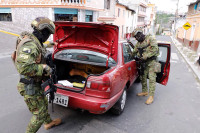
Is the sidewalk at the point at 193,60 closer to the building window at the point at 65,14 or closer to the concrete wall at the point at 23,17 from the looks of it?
the building window at the point at 65,14

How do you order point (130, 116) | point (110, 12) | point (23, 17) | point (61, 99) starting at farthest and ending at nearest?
point (110, 12), point (23, 17), point (130, 116), point (61, 99)

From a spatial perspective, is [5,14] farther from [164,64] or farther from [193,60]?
[193,60]

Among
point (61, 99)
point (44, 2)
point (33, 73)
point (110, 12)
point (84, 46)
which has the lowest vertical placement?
point (61, 99)

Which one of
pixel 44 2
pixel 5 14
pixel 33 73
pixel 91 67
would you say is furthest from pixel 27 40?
pixel 5 14

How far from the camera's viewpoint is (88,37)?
10.3ft

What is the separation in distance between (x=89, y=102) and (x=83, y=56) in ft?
3.53

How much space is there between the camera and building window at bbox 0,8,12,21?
615 inches

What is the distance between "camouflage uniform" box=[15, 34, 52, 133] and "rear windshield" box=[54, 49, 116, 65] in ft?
3.52

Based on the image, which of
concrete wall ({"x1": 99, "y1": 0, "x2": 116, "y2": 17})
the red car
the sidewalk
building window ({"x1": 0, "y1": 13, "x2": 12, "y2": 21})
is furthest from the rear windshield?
concrete wall ({"x1": 99, "y1": 0, "x2": 116, "y2": 17})

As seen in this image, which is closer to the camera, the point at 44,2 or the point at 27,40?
the point at 27,40

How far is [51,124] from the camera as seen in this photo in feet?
9.00

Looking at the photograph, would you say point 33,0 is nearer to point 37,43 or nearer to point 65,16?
point 65,16

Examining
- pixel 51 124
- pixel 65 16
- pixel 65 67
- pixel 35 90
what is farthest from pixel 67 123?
pixel 65 16

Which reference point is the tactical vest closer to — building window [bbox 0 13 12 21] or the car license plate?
the car license plate
